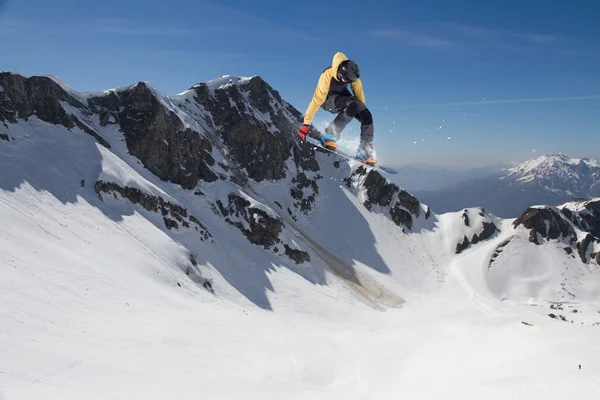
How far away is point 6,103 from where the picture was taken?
171ft

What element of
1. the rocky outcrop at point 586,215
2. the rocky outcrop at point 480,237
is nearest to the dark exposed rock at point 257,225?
the rocky outcrop at point 480,237

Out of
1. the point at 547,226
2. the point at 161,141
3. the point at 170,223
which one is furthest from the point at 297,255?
the point at 547,226

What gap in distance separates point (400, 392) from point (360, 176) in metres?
91.1

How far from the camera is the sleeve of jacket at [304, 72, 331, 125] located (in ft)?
50.1

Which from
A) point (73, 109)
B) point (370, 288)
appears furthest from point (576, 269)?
point (73, 109)

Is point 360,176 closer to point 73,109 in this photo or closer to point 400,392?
point 73,109

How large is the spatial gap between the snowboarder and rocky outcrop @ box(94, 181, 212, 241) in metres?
39.6

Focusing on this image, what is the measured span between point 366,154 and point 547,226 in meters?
94.7

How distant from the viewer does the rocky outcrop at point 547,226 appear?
9079 centimetres

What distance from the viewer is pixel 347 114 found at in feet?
56.6

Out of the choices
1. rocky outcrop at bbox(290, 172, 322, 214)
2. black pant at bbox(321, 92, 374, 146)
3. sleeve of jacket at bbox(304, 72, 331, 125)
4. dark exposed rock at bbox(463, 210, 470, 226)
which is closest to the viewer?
sleeve of jacket at bbox(304, 72, 331, 125)

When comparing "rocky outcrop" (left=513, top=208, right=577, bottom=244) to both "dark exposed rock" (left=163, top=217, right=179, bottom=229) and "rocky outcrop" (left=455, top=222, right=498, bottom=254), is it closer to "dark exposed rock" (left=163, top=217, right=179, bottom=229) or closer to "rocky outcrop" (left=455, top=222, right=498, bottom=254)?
"rocky outcrop" (left=455, top=222, right=498, bottom=254)

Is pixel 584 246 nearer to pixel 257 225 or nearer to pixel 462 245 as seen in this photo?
pixel 462 245

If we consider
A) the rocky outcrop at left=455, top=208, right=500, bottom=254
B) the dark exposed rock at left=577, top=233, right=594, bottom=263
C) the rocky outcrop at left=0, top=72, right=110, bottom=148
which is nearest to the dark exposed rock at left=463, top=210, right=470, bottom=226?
the rocky outcrop at left=455, top=208, right=500, bottom=254
